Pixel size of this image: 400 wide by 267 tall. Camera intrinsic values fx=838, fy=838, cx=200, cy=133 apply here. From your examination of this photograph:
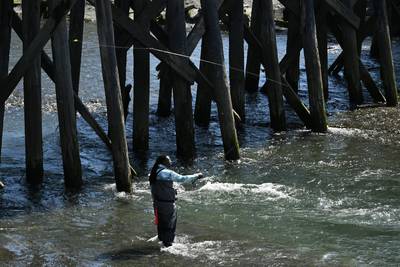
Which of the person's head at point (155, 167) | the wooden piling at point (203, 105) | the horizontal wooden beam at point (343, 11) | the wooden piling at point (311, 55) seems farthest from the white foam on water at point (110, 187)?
the horizontal wooden beam at point (343, 11)

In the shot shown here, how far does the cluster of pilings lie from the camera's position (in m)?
10.6

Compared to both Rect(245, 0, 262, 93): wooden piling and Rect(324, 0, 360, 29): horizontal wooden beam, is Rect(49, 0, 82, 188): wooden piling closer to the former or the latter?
Rect(324, 0, 360, 29): horizontal wooden beam

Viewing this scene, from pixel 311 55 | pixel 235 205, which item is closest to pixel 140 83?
pixel 235 205

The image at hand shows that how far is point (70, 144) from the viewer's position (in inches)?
426

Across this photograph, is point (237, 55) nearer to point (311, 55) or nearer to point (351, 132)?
point (311, 55)

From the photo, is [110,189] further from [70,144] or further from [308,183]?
[308,183]

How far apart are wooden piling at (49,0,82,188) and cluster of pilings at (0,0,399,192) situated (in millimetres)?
13

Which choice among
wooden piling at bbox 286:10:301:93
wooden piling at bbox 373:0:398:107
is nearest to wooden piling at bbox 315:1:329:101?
wooden piling at bbox 286:10:301:93

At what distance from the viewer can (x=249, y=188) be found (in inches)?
461

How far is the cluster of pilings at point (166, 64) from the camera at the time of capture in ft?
34.8

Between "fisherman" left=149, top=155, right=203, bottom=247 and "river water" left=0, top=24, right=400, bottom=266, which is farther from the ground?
"fisherman" left=149, top=155, right=203, bottom=247

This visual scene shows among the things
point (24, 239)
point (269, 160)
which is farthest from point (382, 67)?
point (24, 239)

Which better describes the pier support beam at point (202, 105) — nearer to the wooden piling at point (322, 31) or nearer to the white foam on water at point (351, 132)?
the white foam on water at point (351, 132)

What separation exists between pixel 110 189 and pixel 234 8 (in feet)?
13.8
